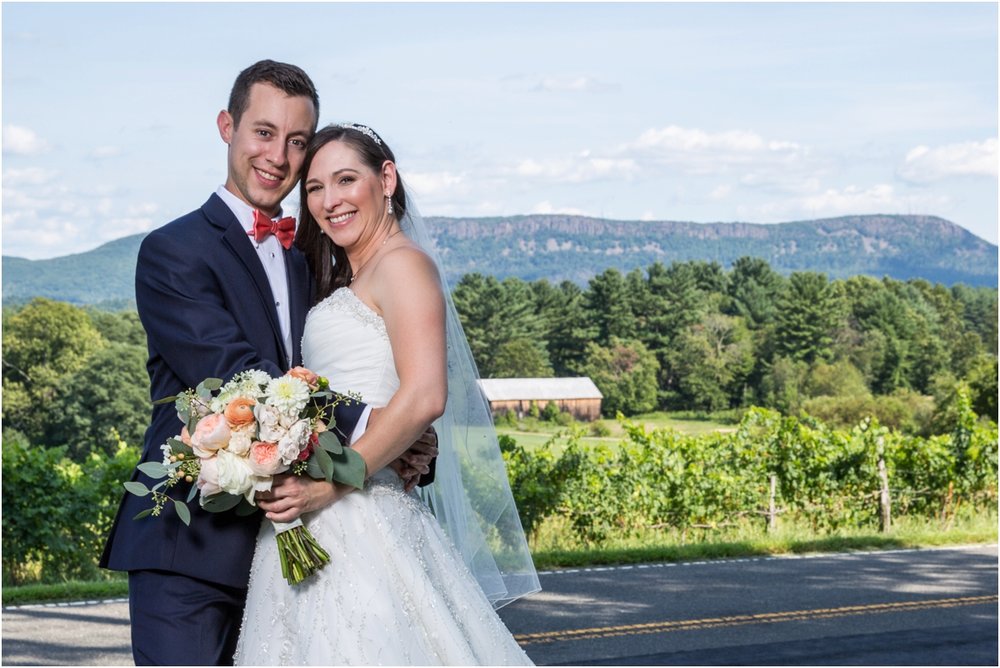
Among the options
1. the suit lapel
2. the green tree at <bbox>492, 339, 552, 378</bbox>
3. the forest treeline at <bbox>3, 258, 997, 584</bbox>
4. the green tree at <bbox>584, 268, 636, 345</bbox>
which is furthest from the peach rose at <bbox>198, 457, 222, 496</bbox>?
the green tree at <bbox>584, 268, 636, 345</bbox>

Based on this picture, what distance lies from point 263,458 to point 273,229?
3.03 ft

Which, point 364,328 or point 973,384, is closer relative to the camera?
point 364,328

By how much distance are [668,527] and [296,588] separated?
44.4 feet

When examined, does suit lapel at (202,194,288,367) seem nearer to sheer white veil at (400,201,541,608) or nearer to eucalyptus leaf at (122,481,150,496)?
eucalyptus leaf at (122,481,150,496)

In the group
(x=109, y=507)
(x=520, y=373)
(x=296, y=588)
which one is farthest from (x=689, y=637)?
(x=520, y=373)

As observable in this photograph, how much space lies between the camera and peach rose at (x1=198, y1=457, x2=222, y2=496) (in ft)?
11.1

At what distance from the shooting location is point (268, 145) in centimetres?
393

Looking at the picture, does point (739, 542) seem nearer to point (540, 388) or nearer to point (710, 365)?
point (540, 388)

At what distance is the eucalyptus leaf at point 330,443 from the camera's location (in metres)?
3.51

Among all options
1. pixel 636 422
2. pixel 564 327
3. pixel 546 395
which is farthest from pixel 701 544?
pixel 564 327

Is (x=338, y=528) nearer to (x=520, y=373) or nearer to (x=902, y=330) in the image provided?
(x=520, y=373)

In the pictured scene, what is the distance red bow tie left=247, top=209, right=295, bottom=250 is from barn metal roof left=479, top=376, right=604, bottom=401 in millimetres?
80218

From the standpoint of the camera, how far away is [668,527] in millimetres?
16906

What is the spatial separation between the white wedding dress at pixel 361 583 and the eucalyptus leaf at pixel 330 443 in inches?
12.5
